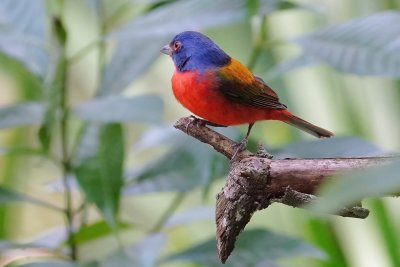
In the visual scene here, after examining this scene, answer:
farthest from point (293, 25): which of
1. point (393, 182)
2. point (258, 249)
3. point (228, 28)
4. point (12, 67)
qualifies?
point (393, 182)

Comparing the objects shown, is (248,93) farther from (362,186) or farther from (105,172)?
(362,186)

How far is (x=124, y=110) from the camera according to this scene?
1337mm

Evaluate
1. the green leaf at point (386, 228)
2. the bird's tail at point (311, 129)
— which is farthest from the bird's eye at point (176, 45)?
the green leaf at point (386, 228)

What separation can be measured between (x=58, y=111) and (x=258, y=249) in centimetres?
51

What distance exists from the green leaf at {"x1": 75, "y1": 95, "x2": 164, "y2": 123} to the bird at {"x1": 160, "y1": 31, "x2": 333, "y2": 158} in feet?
0.86

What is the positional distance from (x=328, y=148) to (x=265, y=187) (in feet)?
2.62

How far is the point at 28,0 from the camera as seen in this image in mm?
1728

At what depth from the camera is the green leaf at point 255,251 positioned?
A: 1.52 m

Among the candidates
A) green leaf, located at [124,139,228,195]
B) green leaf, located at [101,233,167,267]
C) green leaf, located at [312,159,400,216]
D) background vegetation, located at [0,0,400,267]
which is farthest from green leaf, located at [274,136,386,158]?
green leaf, located at [312,159,400,216]

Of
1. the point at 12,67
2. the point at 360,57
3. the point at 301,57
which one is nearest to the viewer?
the point at 360,57

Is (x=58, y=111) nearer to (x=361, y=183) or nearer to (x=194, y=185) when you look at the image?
(x=194, y=185)

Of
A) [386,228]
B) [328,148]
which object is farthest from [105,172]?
[386,228]

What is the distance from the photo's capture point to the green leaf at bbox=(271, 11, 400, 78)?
132 centimetres

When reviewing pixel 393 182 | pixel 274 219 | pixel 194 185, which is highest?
pixel 393 182
